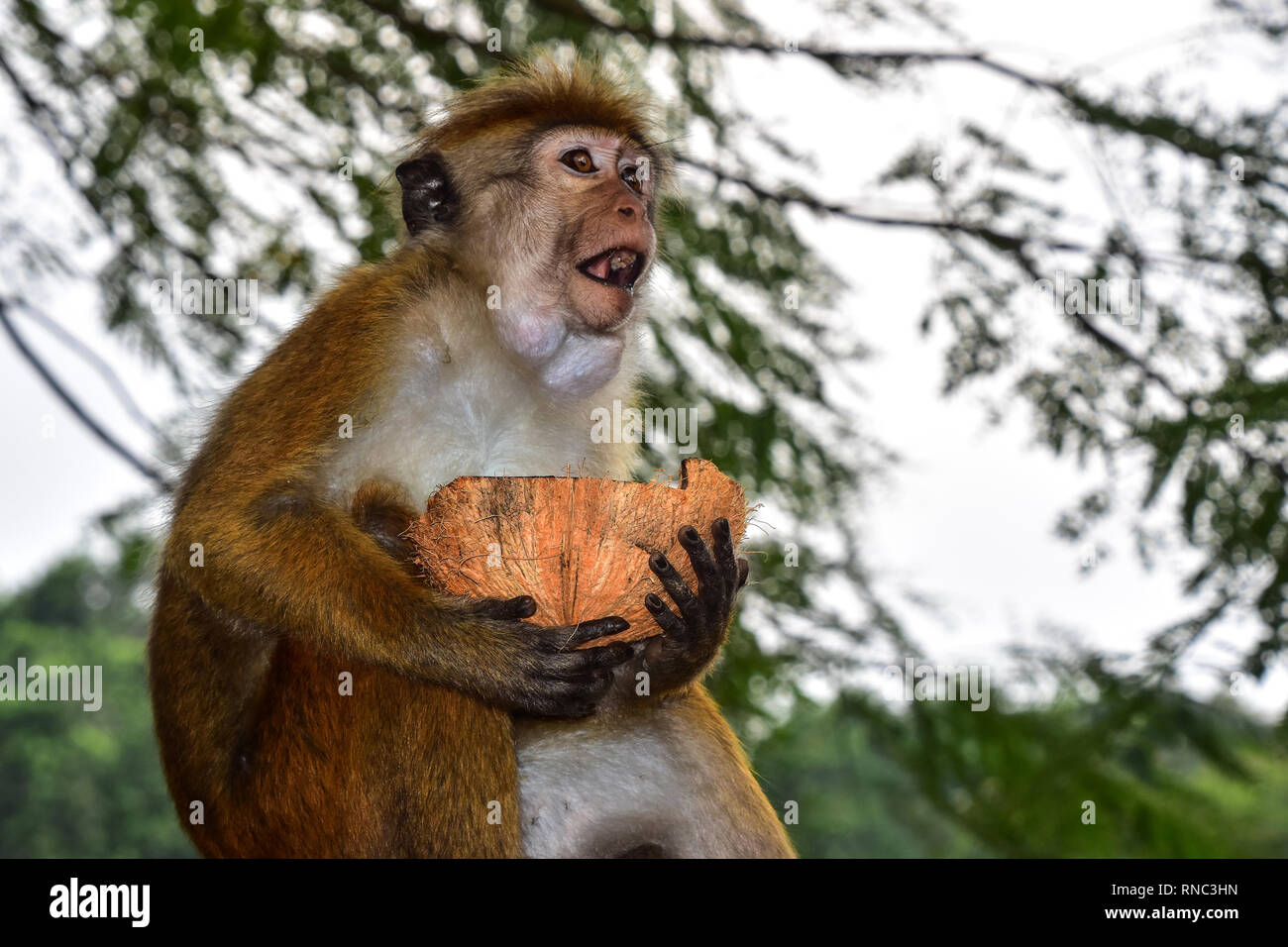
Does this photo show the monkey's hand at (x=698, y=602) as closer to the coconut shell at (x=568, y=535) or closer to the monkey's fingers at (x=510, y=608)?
the coconut shell at (x=568, y=535)

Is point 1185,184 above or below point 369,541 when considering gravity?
above

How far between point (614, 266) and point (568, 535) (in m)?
1.56

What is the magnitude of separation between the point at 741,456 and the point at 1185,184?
Answer: 2.66m

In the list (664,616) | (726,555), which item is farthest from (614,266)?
(664,616)

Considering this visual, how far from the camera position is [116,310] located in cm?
715

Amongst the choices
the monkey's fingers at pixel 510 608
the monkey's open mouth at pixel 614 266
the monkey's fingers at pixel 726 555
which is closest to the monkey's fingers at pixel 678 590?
the monkey's fingers at pixel 726 555

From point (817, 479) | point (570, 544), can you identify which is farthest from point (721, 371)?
point (570, 544)

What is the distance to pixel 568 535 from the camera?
10.1 feet

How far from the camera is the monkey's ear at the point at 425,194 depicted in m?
4.69

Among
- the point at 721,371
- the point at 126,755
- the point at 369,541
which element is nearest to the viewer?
the point at 369,541

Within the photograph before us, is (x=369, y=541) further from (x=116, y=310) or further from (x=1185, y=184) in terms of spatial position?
(x=1185, y=184)

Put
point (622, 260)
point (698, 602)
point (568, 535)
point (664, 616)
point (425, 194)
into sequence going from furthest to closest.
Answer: point (425, 194) → point (622, 260) → point (698, 602) → point (664, 616) → point (568, 535)

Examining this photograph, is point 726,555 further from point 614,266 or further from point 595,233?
point 595,233

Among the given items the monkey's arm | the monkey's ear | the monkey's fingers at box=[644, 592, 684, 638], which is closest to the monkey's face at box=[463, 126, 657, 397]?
the monkey's ear
